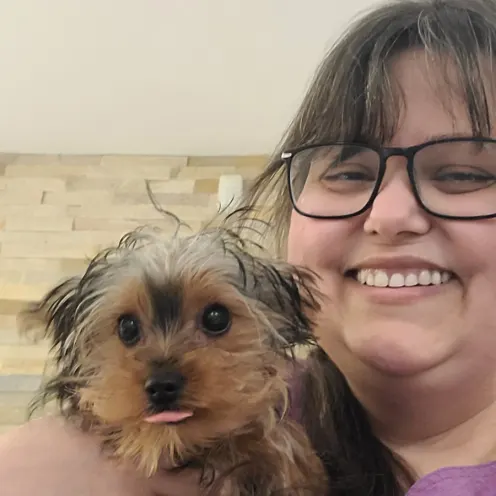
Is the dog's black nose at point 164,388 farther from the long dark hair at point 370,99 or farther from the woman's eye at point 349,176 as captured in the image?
the woman's eye at point 349,176

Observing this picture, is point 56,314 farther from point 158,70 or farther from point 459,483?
point 158,70

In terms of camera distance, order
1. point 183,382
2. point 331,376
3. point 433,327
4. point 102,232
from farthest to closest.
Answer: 1. point 102,232
2. point 331,376
3. point 433,327
4. point 183,382

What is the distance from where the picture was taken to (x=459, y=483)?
1011mm

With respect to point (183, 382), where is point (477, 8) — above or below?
above

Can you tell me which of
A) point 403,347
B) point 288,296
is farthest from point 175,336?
point 403,347

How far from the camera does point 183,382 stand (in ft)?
3.23

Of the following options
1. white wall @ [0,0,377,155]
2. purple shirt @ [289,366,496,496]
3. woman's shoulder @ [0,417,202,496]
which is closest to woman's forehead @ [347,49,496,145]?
purple shirt @ [289,366,496,496]

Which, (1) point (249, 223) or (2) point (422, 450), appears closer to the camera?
(2) point (422, 450)

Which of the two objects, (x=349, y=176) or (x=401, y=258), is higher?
(x=349, y=176)

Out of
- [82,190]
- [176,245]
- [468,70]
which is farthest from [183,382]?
[82,190]

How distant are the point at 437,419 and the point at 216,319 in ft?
1.19

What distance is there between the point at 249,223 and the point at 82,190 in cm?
Answer: 152

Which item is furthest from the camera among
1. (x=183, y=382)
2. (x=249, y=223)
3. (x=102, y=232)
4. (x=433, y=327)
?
(x=102, y=232)

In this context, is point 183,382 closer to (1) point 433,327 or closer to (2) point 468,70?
(1) point 433,327
